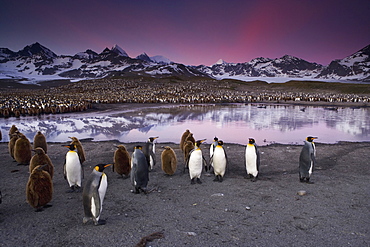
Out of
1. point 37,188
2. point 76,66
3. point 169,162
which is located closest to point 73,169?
point 37,188

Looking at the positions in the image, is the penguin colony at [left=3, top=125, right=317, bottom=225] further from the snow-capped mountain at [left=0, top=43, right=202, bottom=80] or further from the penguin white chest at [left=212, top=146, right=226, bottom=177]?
the snow-capped mountain at [left=0, top=43, right=202, bottom=80]

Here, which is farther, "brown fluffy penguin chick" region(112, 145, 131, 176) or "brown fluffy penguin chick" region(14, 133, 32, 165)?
"brown fluffy penguin chick" region(14, 133, 32, 165)

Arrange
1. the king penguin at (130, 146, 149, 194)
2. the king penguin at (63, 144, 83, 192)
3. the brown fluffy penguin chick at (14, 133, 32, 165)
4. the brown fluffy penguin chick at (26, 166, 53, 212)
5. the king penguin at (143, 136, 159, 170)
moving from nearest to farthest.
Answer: the brown fluffy penguin chick at (26, 166, 53, 212) < the king penguin at (130, 146, 149, 194) < the king penguin at (63, 144, 83, 192) < the king penguin at (143, 136, 159, 170) < the brown fluffy penguin chick at (14, 133, 32, 165)

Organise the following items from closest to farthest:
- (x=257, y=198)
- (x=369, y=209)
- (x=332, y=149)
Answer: (x=369, y=209)
(x=257, y=198)
(x=332, y=149)

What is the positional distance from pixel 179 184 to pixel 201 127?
8750 millimetres

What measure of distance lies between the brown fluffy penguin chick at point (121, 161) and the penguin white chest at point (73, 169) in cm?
94

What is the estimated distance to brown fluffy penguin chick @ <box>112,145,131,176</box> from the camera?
238 inches

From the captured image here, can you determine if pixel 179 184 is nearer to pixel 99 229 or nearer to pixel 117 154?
pixel 117 154

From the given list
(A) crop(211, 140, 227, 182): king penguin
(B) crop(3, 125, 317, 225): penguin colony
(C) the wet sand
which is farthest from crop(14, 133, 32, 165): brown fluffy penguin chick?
(A) crop(211, 140, 227, 182): king penguin

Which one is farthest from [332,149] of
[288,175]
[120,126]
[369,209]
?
[120,126]

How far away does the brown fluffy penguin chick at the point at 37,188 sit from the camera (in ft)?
13.7

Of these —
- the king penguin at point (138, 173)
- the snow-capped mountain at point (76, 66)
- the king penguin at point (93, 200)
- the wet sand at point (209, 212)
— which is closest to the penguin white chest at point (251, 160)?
the wet sand at point (209, 212)

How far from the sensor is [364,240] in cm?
330

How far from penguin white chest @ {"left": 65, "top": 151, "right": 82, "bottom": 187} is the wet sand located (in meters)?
0.31
